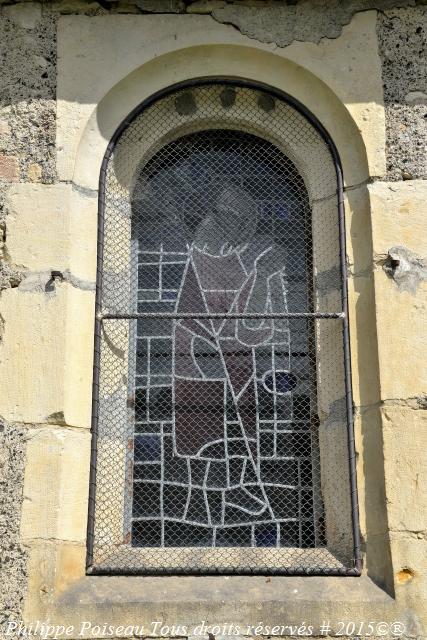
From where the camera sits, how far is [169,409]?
13.8 ft

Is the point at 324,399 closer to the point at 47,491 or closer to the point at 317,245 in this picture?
the point at 317,245

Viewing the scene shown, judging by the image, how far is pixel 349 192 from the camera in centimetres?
432

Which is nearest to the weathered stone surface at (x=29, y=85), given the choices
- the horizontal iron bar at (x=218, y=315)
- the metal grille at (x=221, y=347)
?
the metal grille at (x=221, y=347)

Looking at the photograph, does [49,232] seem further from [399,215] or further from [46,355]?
[399,215]

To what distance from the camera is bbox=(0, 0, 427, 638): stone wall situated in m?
3.80

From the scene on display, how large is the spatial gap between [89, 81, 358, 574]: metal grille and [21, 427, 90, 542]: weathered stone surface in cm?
8

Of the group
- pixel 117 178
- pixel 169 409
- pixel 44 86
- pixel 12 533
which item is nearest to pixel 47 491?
pixel 12 533

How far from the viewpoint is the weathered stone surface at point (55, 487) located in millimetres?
3764

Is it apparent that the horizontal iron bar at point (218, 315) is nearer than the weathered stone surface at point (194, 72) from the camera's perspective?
Yes

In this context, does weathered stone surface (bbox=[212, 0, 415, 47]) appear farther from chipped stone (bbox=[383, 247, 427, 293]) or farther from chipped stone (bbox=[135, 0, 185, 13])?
chipped stone (bbox=[383, 247, 427, 293])

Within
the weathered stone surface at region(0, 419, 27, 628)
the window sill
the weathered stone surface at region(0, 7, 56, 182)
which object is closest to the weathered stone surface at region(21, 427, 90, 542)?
the weathered stone surface at region(0, 419, 27, 628)

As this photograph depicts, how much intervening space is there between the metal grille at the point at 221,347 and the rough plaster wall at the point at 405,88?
34 centimetres

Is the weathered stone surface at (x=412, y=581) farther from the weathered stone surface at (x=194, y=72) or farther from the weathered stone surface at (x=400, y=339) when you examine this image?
the weathered stone surface at (x=194, y=72)

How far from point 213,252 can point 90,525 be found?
138 centimetres
